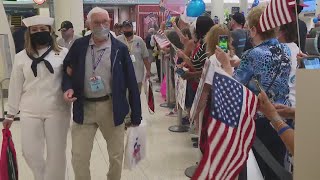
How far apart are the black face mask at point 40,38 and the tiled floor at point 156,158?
1.58 m

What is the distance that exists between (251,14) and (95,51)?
51.2 inches

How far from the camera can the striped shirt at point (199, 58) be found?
4504mm

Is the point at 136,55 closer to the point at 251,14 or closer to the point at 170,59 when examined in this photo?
the point at 170,59

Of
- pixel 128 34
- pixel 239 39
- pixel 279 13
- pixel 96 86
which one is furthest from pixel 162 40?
pixel 279 13

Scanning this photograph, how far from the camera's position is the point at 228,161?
1.86 m

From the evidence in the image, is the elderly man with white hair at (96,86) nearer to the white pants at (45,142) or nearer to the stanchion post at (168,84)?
the white pants at (45,142)

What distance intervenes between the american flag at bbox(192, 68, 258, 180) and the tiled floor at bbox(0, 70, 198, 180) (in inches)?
98.8

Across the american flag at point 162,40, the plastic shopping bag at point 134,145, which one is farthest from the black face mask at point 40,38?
the american flag at point 162,40

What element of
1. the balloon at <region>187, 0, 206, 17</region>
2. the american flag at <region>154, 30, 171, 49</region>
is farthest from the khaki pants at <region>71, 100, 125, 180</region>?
the balloon at <region>187, 0, 206, 17</region>

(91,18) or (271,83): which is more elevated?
(91,18)

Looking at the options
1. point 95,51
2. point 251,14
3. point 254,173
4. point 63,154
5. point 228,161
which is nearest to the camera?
point 228,161

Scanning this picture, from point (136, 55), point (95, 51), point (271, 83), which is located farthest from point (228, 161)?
point (136, 55)

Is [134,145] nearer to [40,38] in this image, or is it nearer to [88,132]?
[88,132]

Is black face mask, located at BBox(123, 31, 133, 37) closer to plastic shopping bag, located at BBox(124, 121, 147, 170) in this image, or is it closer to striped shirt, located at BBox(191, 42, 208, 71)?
striped shirt, located at BBox(191, 42, 208, 71)
